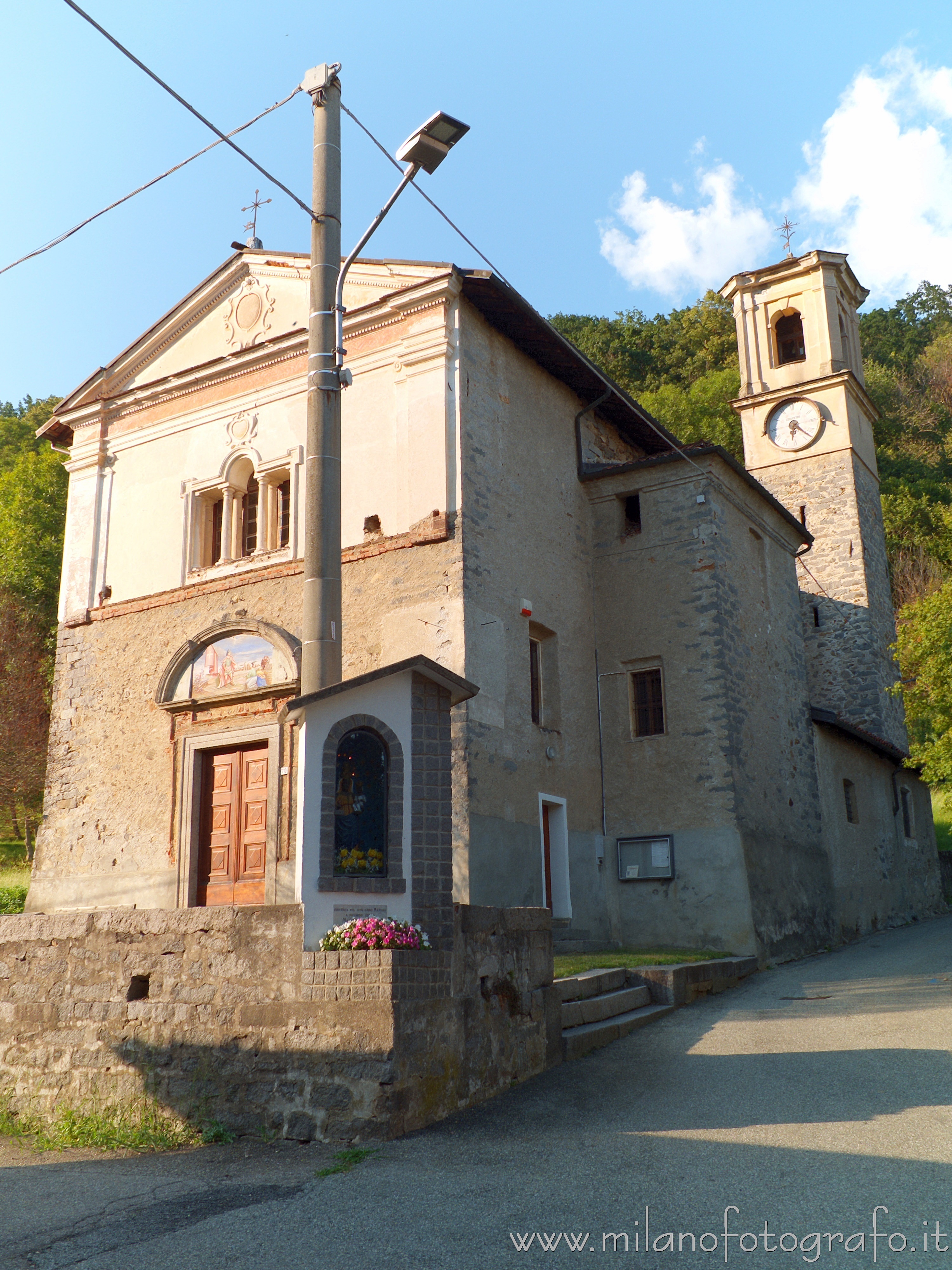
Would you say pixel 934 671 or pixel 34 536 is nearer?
pixel 934 671

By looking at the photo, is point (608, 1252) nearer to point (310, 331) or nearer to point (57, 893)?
point (310, 331)

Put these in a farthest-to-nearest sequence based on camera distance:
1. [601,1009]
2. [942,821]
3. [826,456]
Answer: [942,821], [826,456], [601,1009]

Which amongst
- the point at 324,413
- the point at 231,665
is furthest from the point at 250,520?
the point at 324,413

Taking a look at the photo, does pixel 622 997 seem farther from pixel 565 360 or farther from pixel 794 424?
pixel 794 424

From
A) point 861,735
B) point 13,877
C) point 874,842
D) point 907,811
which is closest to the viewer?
point 861,735

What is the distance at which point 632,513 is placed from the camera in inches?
633

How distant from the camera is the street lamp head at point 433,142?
8586 mm

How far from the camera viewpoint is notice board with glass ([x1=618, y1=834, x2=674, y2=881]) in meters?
14.1

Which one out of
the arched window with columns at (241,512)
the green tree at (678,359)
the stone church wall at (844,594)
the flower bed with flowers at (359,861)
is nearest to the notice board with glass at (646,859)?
the arched window with columns at (241,512)

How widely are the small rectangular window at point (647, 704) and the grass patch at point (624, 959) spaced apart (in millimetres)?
2986

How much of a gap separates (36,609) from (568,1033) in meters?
23.6

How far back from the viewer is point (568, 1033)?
8.41 meters

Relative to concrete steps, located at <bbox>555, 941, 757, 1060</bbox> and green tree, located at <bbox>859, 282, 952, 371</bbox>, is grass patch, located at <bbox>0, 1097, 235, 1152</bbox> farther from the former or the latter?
green tree, located at <bbox>859, 282, 952, 371</bbox>

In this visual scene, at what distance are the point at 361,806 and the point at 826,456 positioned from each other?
70.5 ft
